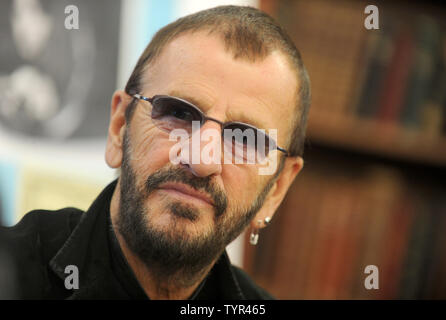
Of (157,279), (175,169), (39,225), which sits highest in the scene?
(175,169)

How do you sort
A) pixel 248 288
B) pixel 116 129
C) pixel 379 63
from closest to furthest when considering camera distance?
1. pixel 116 129
2. pixel 248 288
3. pixel 379 63

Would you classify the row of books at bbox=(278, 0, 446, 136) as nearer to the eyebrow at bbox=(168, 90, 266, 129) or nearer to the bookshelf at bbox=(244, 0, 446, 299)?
the bookshelf at bbox=(244, 0, 446, 299)

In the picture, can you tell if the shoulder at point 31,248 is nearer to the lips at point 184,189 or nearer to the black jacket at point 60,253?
the black jacket at point 60,253

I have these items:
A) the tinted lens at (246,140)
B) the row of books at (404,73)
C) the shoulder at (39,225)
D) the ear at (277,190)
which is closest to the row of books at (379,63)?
the row of books at (404,73)

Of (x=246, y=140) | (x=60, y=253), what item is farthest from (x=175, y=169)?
(x=60, y=253)

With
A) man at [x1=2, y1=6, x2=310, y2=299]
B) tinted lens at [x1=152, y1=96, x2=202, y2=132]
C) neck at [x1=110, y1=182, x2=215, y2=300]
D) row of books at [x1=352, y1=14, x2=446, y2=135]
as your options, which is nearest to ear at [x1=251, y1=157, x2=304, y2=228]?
man at [x1=2, y1=6, x2=310, y2=299]

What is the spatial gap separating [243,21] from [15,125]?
18.1 inches

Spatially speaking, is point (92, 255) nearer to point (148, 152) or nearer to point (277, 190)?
point (148, 152)

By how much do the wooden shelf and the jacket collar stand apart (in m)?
0.68

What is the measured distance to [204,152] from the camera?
2.74ft

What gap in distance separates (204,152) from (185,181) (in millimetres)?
56

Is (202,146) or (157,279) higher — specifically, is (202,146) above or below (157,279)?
above

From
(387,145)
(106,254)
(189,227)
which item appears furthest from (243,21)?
(387,145)

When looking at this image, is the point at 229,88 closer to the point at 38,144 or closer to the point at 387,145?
the point at 38,144
